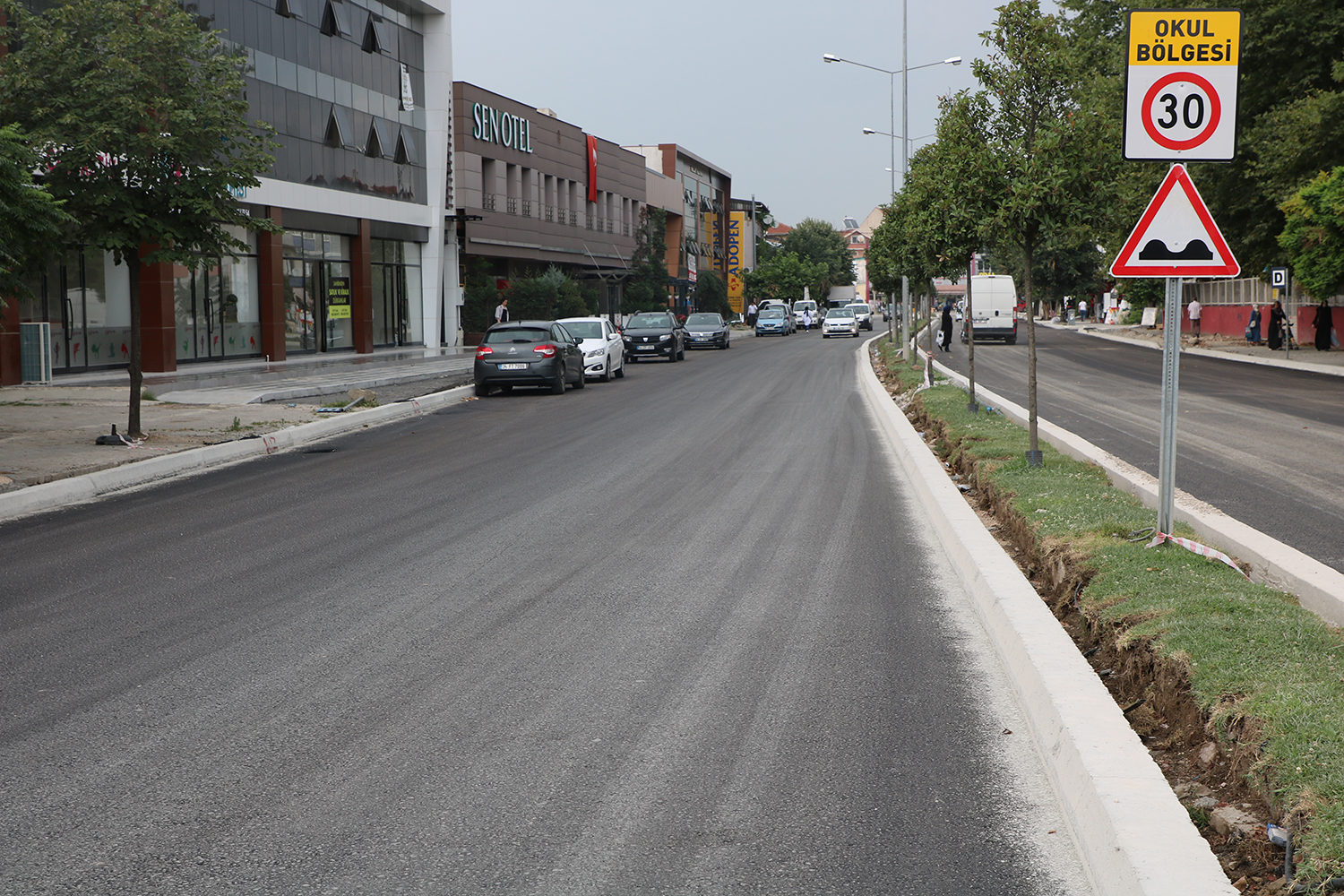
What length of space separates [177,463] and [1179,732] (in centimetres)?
1152

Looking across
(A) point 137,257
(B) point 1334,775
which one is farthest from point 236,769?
(A) point 137,257

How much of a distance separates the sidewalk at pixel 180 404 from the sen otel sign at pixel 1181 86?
9.82 metres

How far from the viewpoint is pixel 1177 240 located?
7004 mm

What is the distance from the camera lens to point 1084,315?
346ft

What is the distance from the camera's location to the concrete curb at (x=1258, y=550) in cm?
597

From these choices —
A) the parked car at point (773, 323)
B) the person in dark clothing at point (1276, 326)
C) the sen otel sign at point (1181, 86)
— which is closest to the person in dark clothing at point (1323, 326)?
the person in dark clothing at point (1276, 326)

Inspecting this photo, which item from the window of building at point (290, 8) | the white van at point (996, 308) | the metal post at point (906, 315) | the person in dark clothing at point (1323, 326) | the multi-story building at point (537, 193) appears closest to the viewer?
the window of building at point (290, 8)

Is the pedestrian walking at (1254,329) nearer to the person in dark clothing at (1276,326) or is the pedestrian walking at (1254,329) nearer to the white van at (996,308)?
the person in dark clothing at (1276,326)

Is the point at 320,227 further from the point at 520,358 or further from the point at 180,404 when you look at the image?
the point at 180,404

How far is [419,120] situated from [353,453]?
3310 centimetres

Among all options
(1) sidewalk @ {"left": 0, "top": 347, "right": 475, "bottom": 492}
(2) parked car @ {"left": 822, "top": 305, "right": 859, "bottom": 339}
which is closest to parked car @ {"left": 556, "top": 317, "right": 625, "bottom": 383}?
(1) sidewalk @ {"left": 0, "top": 347, "right": 475, "bottom": 492}

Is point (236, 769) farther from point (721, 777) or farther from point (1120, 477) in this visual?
point (1120, 477)

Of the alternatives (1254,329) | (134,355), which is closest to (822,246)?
(1254,329)

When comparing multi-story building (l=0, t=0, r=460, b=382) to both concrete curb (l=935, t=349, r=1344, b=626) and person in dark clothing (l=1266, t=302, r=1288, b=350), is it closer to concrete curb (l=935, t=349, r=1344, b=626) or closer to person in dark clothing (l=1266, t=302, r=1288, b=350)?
concrete curb (l=935, t=349, r=1344, b=626)
